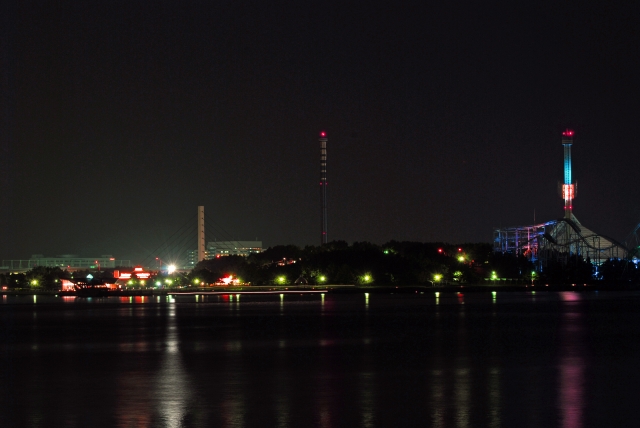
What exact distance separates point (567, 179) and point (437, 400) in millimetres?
125212

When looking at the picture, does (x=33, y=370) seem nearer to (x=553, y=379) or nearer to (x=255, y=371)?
(x=255, y=371)

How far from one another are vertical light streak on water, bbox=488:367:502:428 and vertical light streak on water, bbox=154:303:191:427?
15.3ft

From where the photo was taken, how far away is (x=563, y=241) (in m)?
123

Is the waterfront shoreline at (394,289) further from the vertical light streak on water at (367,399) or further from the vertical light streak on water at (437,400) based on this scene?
the vertical light streak on water at (437,400)

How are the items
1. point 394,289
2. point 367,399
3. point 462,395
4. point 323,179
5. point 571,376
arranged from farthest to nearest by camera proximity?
point 323,179 → point 394,289 → point 571,376 → point 462,395 → point 367,399

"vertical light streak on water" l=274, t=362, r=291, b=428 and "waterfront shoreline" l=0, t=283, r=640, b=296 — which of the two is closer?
"vertical light streak on water" l=274, t=362, r=291, b=428

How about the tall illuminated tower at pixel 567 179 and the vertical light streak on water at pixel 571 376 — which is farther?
the tall illuminated tower at pixel 567 179

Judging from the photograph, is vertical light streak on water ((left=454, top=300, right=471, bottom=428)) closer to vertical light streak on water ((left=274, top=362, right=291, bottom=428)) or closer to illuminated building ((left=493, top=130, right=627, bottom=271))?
vertical light streak on water ((left=274, top=362, right=291, bottom=428))

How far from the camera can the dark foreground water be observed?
13117 millimetres

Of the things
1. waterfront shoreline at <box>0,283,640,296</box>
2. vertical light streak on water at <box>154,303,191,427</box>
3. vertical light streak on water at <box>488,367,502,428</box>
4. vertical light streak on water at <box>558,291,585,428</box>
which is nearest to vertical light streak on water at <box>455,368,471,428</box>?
A: vertical light streak on water at <box>488,367,502,428</box>

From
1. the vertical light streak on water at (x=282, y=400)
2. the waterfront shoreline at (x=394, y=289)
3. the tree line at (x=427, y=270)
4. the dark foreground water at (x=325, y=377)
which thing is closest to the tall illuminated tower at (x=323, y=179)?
the tree line at (x=427, y=270)

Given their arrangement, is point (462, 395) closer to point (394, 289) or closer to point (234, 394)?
point (234, 394)

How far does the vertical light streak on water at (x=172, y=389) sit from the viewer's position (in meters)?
13.3

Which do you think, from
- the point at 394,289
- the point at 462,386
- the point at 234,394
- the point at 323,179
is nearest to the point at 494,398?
the point at 462,386
